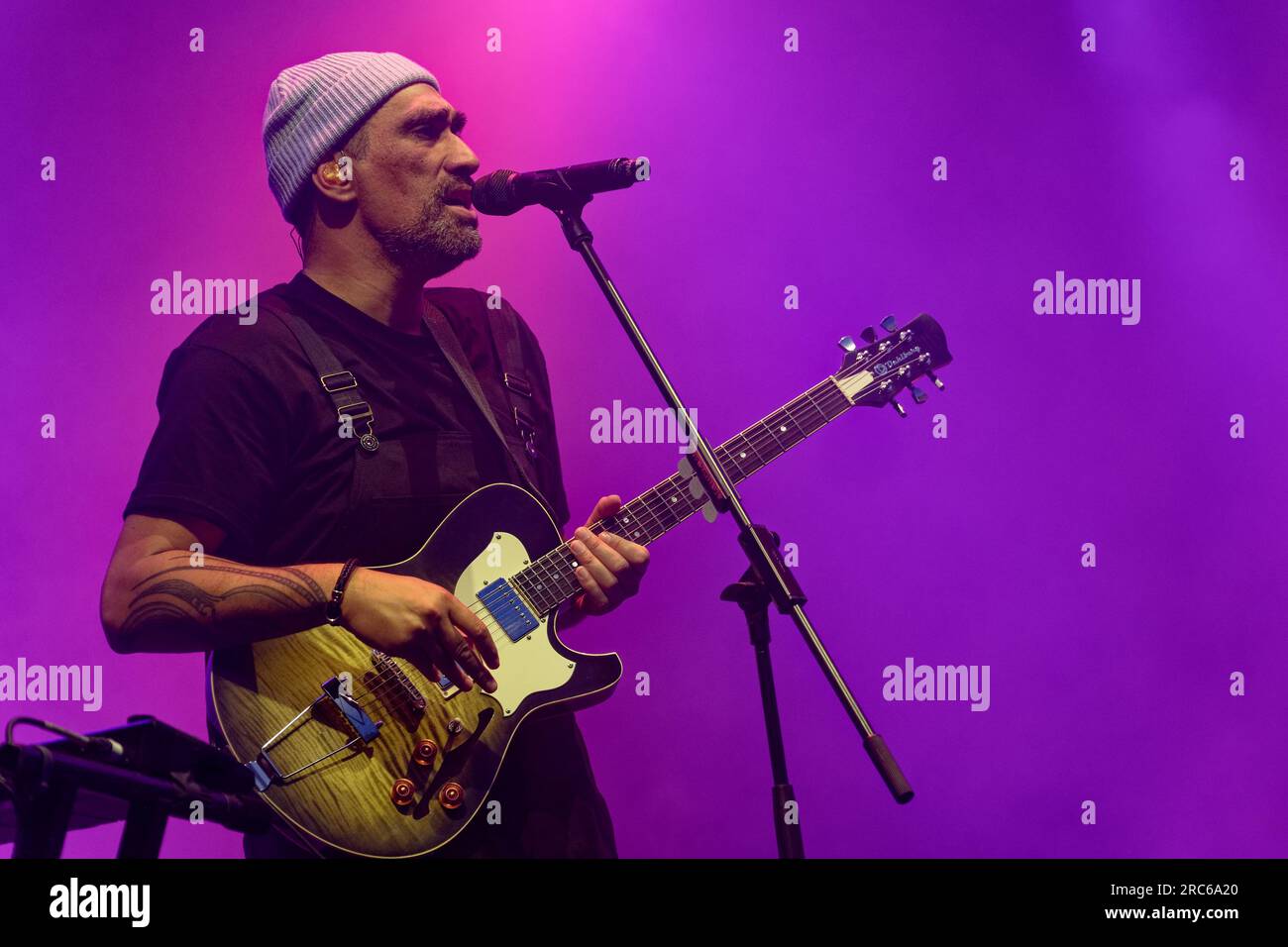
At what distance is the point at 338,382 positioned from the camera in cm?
254

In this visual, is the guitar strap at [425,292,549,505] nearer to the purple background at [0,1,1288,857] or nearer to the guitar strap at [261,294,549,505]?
the guitar strap at [261,294,549,505]

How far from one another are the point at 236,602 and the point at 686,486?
91 centimetres

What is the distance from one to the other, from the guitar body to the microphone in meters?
0.56

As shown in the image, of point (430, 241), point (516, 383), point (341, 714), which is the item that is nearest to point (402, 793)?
point (341, 714)

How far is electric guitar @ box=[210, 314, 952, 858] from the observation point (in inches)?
92.7

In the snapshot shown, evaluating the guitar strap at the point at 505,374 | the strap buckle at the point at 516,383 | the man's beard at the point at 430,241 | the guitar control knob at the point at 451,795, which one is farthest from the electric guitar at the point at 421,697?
the man's beard at the point at 430,241

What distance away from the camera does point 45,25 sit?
3.04 m

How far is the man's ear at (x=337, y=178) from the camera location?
2727 mm

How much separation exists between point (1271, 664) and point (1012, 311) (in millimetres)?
1080

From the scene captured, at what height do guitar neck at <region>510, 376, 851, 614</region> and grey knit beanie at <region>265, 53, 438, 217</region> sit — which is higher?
grey knit beanie at <region>265, 53, 438, 217</region>

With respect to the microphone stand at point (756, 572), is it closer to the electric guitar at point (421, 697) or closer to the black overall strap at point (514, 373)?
the electric guitar at point (421, 697)

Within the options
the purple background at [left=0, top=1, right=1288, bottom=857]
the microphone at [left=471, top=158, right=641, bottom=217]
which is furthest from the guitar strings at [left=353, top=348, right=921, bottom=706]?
the microphone at [left=471, top=158, right=641, bottom=217]
